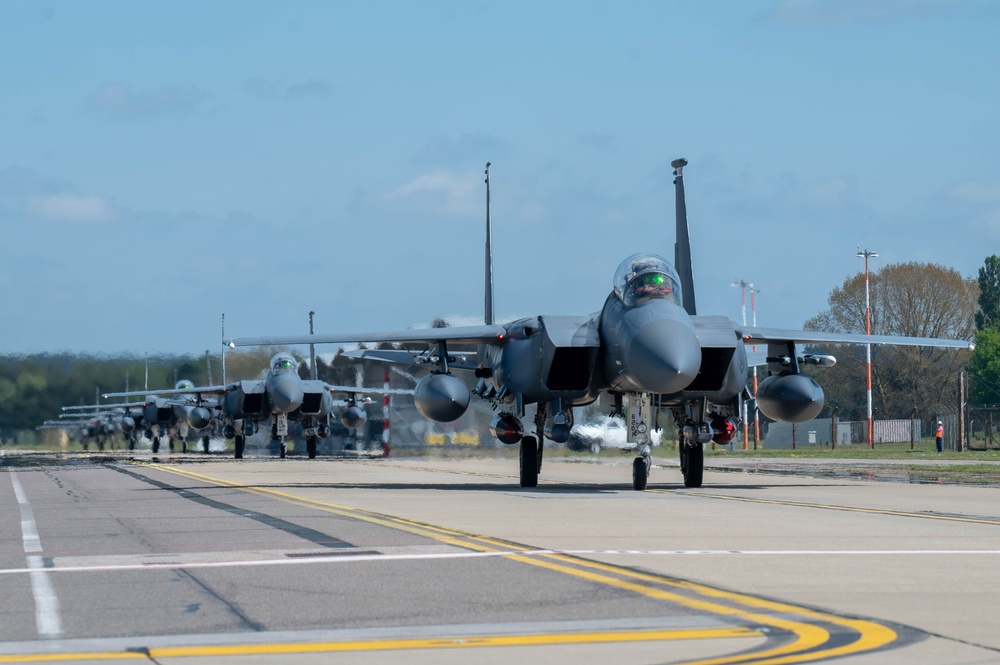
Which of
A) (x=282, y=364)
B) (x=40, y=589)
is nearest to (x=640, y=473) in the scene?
(x=40, y=589)

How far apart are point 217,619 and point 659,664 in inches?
109

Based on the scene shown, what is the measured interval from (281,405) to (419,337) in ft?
68.0

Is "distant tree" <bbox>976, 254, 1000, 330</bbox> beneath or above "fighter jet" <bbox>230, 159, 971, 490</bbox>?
above

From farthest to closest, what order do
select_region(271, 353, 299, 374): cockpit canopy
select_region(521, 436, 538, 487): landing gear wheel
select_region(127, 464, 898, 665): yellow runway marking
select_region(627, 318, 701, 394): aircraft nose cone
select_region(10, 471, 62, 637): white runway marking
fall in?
select_region(271, 353, 299, 374): cockpit canopy → select_region(521, 436, 538, 487): landing gear wheel → select_region(627, 318, 701, 394): aircraft nose cone → select_region(10, 471, 62, 637): white runway marking → select_region(127, 464, 898, 665): yellow runway marking

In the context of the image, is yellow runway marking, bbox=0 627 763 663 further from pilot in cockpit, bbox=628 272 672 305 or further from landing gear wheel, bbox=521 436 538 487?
landing gear wheel, bbox=521 436 538 487

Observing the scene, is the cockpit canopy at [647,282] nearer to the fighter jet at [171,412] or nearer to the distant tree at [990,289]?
the fighter jet at [171,412]

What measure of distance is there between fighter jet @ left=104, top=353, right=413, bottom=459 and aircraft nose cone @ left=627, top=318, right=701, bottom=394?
25.8 meters

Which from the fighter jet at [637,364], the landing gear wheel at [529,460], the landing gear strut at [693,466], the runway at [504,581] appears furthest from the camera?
the landing gear wheel at [529,460]

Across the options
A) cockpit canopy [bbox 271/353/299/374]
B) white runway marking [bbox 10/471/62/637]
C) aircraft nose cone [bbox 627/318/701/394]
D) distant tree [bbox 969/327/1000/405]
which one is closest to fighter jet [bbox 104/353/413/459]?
cockpit canopy [bbox 271/353/299/374]

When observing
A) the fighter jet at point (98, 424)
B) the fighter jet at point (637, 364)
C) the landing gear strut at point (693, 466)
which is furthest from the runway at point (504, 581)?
the fighter jet at point (98, 424)

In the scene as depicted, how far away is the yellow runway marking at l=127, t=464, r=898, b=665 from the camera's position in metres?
6.18

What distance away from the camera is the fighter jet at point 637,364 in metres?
19.8

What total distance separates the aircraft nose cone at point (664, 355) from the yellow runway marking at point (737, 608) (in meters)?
7.36

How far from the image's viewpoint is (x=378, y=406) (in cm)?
5859
